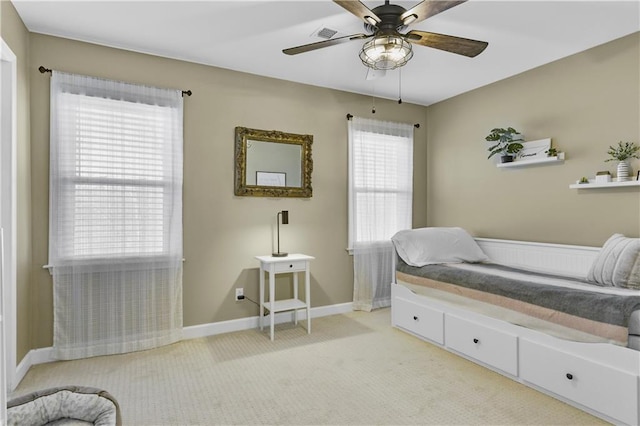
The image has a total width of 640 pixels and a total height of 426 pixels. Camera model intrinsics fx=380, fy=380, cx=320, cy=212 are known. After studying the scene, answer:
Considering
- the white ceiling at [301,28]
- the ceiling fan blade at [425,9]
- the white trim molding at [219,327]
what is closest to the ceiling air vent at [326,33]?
the white ceiling at [301,28]

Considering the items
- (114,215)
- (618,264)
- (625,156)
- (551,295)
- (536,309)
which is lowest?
(536,309)

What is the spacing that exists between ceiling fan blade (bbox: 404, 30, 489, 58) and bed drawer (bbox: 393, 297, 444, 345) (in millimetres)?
2033

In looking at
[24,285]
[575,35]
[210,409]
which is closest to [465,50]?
[575,35]

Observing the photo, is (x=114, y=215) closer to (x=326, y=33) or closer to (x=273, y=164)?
(x=273, y=164)

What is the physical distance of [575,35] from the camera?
9.73ft

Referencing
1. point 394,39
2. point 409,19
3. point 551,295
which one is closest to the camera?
point 409,19

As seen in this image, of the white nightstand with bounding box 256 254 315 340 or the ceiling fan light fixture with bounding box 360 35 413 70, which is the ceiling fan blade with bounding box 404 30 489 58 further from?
the white nightstand with bounding box 256 254 315 340

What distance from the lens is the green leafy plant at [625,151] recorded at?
2922 millimetres

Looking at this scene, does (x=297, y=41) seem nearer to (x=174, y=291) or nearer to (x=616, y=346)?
(x=174, y=291)

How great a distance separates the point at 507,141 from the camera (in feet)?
12.5

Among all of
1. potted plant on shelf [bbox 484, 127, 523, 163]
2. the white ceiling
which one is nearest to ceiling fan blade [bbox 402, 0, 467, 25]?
the white ceiling

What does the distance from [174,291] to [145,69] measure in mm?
1950

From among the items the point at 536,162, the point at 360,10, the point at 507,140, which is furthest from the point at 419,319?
the point at 360,10

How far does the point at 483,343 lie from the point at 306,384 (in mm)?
1336
